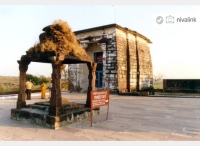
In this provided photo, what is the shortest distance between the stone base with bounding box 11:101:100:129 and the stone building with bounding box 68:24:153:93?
9.05 meters

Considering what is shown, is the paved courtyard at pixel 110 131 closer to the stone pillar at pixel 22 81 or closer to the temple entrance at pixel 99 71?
the stone pillar at pixel 22 81

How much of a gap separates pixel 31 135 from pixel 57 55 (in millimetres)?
2159

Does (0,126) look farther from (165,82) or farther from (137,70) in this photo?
(165,82)

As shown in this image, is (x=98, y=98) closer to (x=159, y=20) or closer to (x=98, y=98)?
(x=98, y=98)

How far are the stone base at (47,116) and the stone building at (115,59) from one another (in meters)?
9.05

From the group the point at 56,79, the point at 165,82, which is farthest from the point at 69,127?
the point at 165,82

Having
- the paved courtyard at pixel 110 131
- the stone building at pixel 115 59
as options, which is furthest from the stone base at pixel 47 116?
the stone building at pixel 115 59

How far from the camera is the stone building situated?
50.2 ft

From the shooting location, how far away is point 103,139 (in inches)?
158

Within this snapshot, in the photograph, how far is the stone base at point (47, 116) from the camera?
4875mm

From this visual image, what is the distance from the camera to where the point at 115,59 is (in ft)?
49.6

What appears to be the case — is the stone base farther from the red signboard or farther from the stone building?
the stone building

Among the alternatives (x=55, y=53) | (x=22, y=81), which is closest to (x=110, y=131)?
(x=55, y=53)

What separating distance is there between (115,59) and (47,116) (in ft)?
35.4
